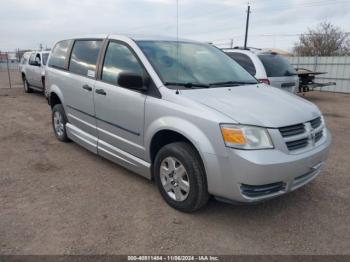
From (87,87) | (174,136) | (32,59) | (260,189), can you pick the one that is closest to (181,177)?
(174,136)

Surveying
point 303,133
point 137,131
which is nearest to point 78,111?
point 137,131

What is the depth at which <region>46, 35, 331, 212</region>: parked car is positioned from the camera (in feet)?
10.1

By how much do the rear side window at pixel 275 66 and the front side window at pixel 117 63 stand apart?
4.86 meters

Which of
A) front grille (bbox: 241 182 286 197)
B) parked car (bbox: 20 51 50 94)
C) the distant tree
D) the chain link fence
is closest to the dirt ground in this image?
front grille (bbox: 241 182 286 197)

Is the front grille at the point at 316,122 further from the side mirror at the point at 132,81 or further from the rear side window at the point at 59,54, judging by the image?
the rear side window at the point at 59,54

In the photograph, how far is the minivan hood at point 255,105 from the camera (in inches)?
125

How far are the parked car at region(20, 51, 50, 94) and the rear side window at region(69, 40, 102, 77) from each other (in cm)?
731

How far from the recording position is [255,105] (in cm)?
342

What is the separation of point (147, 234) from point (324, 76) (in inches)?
643

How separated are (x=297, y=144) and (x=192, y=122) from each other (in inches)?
41.0

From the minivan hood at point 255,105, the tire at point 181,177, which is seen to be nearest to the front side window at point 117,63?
the minivan hood at point 255,105

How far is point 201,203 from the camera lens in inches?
134

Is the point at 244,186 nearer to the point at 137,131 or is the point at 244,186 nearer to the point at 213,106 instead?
the point at 213,106

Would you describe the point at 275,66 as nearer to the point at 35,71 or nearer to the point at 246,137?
the point at 246,137
